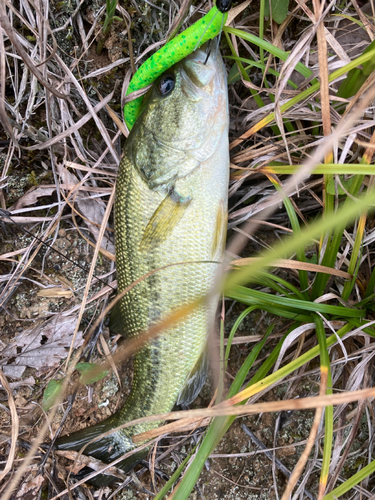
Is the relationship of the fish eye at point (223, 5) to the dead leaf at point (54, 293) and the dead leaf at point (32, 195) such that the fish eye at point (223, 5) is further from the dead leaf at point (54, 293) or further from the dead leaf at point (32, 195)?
the dead leaf at point (54, 293)

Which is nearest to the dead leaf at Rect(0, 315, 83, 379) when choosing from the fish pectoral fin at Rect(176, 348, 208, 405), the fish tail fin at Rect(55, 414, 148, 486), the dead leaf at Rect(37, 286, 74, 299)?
the dead leaf at Rect(37, 286, 74, 299)

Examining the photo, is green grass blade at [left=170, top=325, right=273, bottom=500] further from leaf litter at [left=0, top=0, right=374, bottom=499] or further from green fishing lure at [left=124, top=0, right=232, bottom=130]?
green fishing lure at [left=124, top=0, right=232, bottom=130]

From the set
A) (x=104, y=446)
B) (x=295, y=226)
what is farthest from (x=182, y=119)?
(x=104, y=446)

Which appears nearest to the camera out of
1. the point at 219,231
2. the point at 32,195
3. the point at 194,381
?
the point at 219,231

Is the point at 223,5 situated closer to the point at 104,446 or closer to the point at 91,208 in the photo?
the point at 91,208

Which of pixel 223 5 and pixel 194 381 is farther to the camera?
pixel 194 381

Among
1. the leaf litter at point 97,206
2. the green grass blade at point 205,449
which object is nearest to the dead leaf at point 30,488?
the leaf litter at point 97,206
